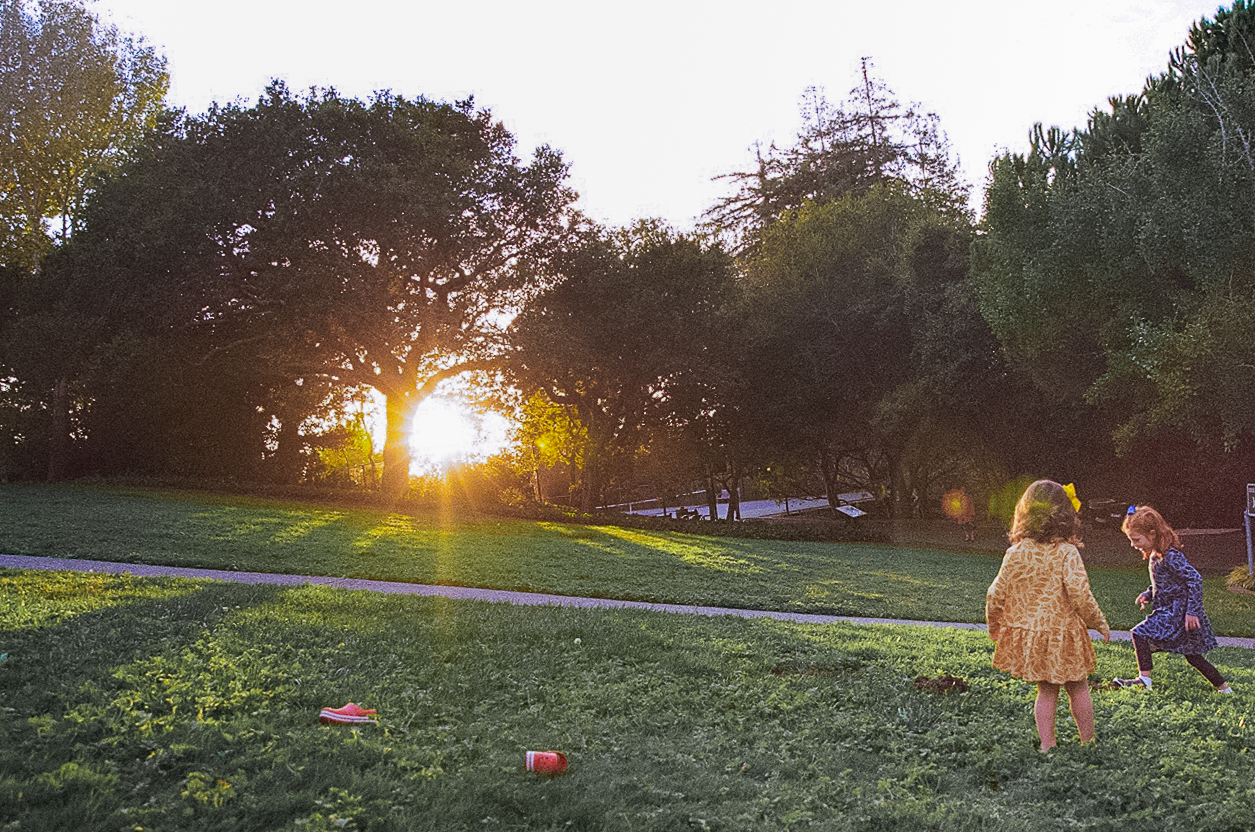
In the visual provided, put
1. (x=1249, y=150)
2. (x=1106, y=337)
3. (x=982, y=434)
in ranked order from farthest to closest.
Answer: (x=982, y=434) < (x=1106, y=337) < (x=1249, y=150)

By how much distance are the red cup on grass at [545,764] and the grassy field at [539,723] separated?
0.06m

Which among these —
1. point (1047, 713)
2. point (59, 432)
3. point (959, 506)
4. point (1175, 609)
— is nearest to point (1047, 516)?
point (1047, 713)

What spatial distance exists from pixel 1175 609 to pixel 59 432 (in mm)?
26058

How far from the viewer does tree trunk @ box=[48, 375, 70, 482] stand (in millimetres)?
23906

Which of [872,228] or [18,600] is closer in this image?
[18,600]

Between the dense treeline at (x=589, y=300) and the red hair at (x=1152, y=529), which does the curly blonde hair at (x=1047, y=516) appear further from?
the dense treeline at (x=589, y=300)

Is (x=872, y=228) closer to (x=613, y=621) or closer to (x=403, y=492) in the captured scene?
(x=403, y=492)

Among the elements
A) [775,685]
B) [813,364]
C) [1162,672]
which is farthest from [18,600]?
[813,364]

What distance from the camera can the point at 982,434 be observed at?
950 inches

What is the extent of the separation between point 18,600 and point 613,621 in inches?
187

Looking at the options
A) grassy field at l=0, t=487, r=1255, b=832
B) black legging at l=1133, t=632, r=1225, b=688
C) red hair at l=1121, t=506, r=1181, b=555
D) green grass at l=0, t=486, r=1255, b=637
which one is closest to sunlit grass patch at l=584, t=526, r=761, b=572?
green grass at l=0, t=486, r=1255, b=637

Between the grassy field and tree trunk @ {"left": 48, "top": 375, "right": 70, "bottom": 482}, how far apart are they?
1814 cm

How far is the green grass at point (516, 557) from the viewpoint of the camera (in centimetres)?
1077

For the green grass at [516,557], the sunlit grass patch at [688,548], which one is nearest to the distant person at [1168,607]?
the green grass at [516,557]
